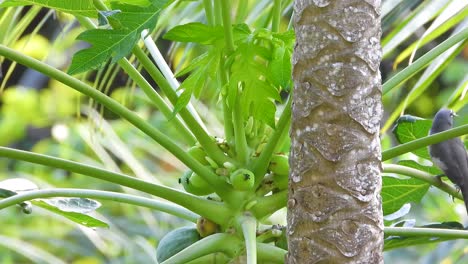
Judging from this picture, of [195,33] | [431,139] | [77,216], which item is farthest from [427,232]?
[77,216]

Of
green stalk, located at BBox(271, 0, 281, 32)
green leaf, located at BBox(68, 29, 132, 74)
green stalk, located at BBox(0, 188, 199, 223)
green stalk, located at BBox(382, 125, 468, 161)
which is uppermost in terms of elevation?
green stalk, located at BBox(271, 0, 281, 32)

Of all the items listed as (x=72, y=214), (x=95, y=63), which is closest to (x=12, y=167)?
(x=72, y=214)

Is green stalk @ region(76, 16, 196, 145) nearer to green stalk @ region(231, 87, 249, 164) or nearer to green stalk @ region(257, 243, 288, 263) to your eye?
green stalk @ region(231, 87, 249, 164)

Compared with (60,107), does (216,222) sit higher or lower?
lower

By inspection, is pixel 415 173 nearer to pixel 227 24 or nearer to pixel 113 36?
pixel 227 24

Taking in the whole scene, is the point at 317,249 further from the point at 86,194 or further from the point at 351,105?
the point at 86,194

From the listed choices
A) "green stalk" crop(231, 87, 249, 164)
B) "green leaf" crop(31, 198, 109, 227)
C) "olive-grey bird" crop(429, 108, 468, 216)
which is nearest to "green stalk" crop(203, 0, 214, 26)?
"green stalk" crop(231, 87, 249, 164)
